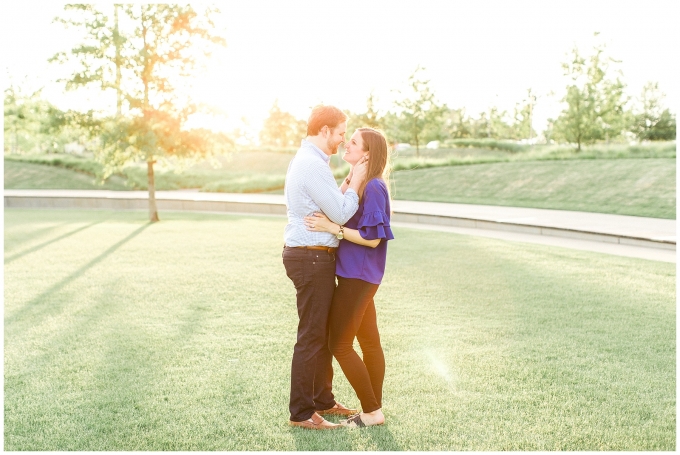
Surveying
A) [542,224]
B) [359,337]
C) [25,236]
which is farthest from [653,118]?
[359,337]

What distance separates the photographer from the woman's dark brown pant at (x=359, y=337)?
12.7 feet

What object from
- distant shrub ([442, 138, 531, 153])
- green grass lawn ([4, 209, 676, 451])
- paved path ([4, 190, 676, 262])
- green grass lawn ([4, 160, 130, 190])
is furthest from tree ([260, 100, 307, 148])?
green grass lawn ([4, 209, 676, 451])

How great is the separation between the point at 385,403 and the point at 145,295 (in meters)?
4.51

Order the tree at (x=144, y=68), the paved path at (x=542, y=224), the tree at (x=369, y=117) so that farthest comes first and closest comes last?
1. the tree at (x=369, y=117)
2. the tree at (x=144, y=68)
3. the paved path at (x=542, y=224)

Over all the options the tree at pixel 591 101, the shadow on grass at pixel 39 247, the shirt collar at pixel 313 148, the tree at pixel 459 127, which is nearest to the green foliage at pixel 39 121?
the shadow on grass at pixel 39 247

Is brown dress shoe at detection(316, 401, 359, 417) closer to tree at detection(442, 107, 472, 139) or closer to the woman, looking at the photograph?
the woman

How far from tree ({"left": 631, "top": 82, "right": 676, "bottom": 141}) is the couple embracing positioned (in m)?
52.7

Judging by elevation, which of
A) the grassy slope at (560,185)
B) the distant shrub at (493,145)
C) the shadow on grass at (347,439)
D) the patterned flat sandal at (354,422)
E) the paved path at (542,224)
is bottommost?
the shadow on grass at (347,439)

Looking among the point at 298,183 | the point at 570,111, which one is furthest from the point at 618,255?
the point at 570,111

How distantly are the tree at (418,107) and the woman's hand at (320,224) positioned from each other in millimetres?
33057

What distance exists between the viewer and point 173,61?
57.0 feet

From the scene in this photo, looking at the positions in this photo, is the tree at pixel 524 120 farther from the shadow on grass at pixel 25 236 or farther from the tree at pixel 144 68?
the shadow on grass at pixel 25 236

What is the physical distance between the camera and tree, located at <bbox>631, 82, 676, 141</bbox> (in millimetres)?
51656

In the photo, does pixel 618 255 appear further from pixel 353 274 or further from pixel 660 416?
pixel 353 274
